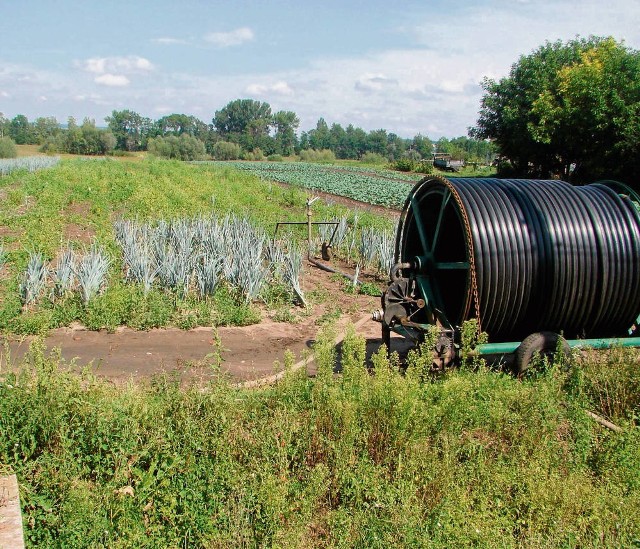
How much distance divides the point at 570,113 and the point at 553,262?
21.3 metres

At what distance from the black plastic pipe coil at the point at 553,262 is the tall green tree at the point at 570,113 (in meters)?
17.3

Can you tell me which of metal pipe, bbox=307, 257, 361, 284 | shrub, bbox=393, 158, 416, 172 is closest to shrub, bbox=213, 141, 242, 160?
shrub, bbox=393, 158, 416, 172

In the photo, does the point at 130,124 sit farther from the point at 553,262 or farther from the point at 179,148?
the point at 553,262

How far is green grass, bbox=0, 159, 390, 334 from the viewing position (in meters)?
8.56

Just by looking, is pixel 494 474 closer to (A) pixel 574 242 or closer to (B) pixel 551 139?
(A) pixel 574 242

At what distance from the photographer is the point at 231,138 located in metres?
117

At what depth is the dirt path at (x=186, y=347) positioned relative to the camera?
6.92 m

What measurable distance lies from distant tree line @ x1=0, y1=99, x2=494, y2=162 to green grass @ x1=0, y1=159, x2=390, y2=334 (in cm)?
5161

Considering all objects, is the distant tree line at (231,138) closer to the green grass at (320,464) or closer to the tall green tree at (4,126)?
the tall green tree at (4,126)

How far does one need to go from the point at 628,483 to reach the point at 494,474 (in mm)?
980

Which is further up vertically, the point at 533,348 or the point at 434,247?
the point at 434,247

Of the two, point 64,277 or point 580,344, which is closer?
point 580,344

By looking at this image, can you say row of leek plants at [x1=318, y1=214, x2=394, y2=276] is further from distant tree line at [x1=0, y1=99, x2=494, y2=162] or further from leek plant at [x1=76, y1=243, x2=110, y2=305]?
distant tree line at [x1=0, y1=99, x2=494, y2=162]

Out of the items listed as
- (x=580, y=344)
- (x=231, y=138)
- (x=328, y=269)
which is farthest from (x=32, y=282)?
(x=231, y=138)
